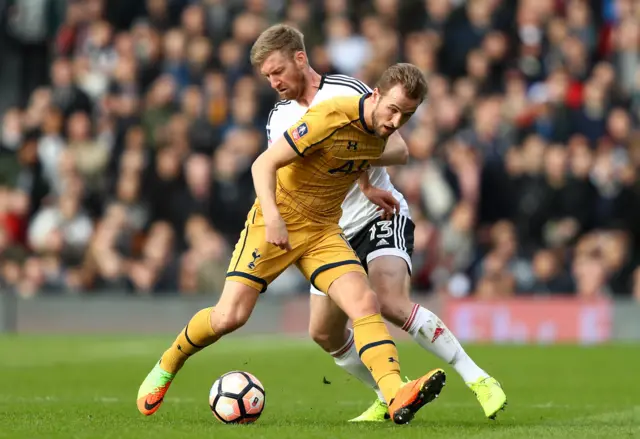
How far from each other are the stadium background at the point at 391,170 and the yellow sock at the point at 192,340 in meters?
9.66

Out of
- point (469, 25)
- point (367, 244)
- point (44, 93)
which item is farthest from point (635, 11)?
point (367, 244)

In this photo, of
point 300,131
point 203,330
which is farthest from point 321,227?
point 203,330

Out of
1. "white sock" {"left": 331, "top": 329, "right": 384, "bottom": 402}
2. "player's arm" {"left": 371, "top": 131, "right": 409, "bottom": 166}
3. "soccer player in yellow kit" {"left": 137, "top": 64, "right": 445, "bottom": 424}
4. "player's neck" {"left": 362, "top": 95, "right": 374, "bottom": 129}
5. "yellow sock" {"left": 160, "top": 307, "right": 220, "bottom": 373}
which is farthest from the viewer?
"white sock" {"left": 331, "top": 329, "right": 384, "bottom": 402}

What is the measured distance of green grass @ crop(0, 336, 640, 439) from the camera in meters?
7.40

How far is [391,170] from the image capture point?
18281 mm

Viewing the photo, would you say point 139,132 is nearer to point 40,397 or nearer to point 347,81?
point 40,397

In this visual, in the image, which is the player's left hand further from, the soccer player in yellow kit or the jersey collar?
the jersey collar

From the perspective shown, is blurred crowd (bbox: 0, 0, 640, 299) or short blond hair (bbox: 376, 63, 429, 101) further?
blurred crowd (bbox: 0, 0, 640, 299)

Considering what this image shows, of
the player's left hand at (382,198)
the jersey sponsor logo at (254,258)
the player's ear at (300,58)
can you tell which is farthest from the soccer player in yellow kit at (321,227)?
the player's ear at (300,58)

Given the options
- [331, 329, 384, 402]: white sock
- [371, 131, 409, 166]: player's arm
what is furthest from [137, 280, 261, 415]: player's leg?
[371, 131, 409, 166]: player's arm

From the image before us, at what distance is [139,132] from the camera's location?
18969 mm

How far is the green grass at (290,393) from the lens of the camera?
740cm

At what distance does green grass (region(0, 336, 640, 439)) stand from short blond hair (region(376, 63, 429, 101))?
188 centimetres

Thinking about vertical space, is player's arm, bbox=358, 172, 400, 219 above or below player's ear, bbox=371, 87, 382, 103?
below
